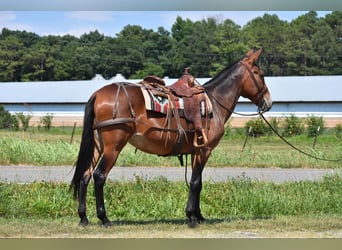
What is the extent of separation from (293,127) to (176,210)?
80.4 feet

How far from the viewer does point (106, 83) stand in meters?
41.6

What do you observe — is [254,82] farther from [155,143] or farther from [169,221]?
[169,221]

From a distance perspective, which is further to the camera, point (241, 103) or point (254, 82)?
point (241, 103)

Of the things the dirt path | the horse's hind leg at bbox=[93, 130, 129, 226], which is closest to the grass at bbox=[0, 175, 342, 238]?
the horse's hind leg at bbox=[93, 130, 129, 226]

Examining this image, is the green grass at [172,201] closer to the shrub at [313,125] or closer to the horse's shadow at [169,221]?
the horse's shadow at [169,221]

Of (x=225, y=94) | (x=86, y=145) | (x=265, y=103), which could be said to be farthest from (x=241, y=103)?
(x=86, y=145)

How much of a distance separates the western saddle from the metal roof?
3120 cm

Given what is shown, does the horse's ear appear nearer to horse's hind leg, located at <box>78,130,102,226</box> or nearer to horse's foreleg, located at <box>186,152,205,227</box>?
horse's foreleg, located at <box>186,152,205,227</box>

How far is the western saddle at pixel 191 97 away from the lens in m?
8.07

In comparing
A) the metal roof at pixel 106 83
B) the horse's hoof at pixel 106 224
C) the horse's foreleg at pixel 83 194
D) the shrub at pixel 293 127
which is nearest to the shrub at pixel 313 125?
the shrub at pixel 293 127

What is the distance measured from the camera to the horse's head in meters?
8.75

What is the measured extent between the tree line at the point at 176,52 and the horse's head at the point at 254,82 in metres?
41.9

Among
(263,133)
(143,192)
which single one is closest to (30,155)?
(143,192)

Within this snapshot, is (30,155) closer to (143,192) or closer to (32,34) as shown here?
(143,192)
